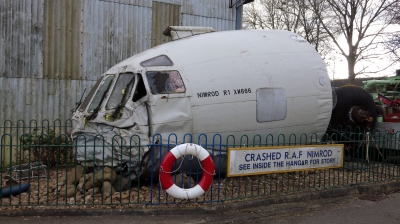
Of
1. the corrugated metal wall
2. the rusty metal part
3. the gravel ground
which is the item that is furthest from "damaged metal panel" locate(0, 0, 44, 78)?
the rusty metal part

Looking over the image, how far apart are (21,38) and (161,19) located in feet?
13.2

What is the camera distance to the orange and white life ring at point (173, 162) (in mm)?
6762

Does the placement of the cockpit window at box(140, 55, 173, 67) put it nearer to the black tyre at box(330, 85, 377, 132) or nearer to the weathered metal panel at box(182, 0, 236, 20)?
the black tyre at box(330, 85, 377, 132)

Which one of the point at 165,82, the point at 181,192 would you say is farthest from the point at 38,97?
the point at 181,192

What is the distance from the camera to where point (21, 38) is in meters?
11.0

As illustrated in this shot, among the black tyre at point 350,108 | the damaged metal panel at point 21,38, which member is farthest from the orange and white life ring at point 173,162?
the damaged metal panel at point 21,38

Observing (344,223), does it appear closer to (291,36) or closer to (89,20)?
(291,36)

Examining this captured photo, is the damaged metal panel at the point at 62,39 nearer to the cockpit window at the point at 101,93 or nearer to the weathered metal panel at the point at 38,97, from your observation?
the weathered metal panel at the point at 38,97

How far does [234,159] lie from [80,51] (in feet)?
20.9

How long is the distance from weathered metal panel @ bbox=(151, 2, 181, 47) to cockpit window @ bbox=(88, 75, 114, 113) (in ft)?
14.8

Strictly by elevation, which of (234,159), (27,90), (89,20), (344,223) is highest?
(89,20)

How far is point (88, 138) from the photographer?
7.89 meters

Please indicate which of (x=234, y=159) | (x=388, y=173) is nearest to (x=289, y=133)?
(x=234, y=159)

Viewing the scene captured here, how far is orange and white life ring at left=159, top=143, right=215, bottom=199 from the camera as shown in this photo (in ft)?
22.2
